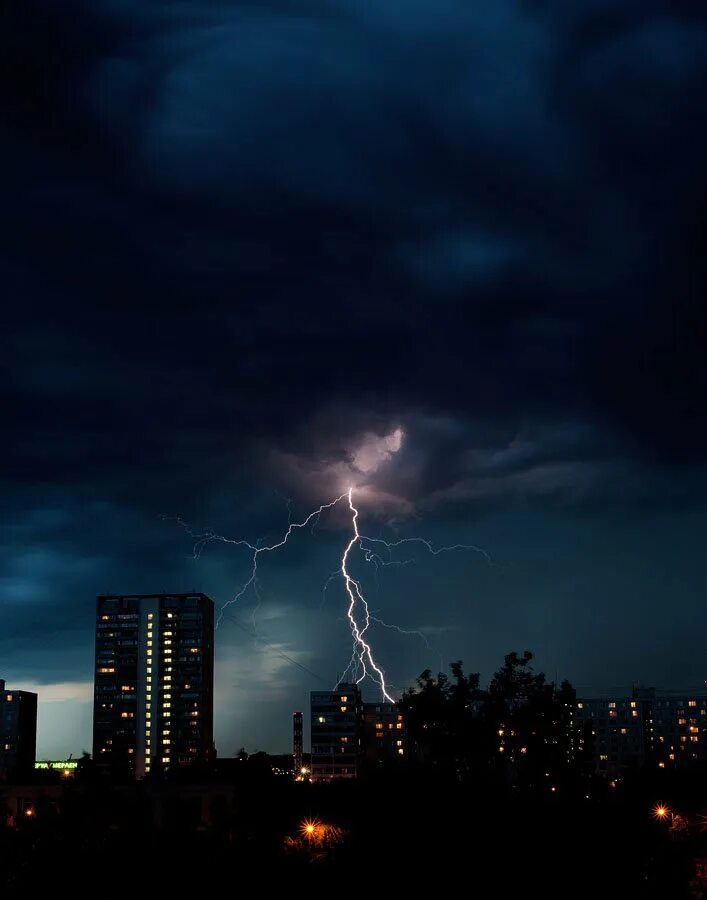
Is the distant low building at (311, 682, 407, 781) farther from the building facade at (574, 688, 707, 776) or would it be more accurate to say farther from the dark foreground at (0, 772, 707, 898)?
the dark foreground at (0, 772, 707, 898)

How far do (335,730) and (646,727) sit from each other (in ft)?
169

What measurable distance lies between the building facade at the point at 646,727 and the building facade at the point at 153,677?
56264 mm

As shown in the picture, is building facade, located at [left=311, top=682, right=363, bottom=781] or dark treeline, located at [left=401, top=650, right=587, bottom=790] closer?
dark treeline, located at [left=401, top=650, right=587, bottom=790]

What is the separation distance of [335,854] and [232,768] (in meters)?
41.4

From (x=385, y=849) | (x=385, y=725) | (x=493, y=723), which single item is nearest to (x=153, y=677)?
(x=385, y=725)

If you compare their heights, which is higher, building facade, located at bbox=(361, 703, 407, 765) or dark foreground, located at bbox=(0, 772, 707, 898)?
building facade, located at bbox=(361, 703, 407, 765)

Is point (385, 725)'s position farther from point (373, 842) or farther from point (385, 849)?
point (385, 849)

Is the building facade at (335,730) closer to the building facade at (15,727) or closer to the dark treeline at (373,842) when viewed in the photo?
the building facade at (15,727)

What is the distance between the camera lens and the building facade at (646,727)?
157125 millimetres

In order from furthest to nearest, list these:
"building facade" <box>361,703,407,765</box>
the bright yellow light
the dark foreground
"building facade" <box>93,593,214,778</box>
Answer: "building facade" <box>361,703,407,765</box>, "building facade" <box>93,593,214,778</box>, the bright yellow light, the dark foreground

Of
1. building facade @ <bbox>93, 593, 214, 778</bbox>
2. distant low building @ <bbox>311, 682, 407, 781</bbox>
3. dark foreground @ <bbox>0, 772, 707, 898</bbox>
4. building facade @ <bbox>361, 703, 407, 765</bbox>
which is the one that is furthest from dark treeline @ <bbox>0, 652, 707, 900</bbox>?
building facade @ <bbox>361, 703, 407, 765</bbox>

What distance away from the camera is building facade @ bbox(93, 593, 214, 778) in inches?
5817

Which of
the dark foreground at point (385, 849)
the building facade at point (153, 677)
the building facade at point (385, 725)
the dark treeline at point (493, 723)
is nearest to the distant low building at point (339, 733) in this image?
the building facade at point (385, 725)

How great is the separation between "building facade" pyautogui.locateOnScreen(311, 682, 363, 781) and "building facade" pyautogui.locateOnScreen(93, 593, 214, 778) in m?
16.7
